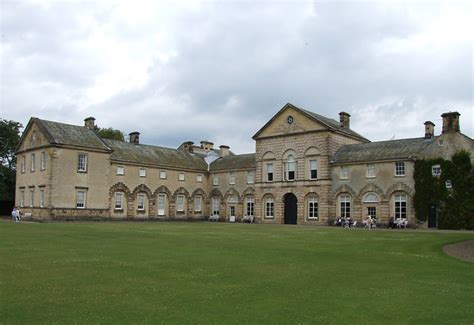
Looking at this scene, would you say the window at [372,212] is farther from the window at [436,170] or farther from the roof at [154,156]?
the roof at [154,156]

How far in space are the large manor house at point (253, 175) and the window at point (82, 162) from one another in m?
0.14

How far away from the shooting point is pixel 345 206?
4675 centimetres

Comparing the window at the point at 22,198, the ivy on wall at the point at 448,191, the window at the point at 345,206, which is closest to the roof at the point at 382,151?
the ivy on wall at the point at 448,191

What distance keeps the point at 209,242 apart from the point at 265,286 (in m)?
10.8

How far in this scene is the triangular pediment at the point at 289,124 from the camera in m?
48.9

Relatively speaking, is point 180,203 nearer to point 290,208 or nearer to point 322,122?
point 290,208

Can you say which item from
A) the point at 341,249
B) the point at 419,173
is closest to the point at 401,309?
the point at 341,249

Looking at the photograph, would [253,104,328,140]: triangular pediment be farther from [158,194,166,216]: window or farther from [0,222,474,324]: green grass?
[0,222,474,324]: green grass

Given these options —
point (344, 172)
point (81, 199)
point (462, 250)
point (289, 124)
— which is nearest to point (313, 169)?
point (344, 172)

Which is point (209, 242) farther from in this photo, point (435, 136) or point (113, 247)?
point (435, 136)

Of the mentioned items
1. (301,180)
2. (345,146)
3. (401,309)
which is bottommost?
(401,309)

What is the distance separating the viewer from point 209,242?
22.2 meters

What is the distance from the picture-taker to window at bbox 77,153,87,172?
4694cm

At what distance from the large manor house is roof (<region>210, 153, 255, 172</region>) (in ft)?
0.63
